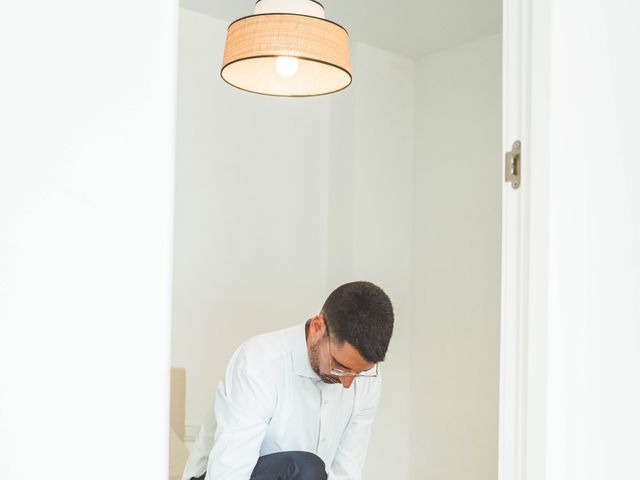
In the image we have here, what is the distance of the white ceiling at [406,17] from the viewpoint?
2871 mm

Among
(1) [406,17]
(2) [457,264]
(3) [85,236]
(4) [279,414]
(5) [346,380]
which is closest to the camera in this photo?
(3) [85,236]

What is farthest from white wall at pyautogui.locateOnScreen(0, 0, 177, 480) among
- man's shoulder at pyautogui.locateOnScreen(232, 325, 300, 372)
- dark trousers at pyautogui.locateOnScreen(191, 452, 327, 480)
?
dark trousers at pyautogui.locateOnScreen(191, 452, 327, 480)

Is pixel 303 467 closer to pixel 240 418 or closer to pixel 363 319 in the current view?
pixel 240 418

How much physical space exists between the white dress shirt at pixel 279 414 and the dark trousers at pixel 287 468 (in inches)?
1.8

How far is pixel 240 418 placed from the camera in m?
1.79

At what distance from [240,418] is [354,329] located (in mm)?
392

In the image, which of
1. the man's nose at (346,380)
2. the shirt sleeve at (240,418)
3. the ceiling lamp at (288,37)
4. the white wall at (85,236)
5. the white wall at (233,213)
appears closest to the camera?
the white wall at (85,236)

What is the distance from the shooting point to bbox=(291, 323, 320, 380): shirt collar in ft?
6.31

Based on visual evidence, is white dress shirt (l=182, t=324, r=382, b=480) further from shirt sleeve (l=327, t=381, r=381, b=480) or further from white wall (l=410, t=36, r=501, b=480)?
white wall (l=410, t=36, r=501, b=480)

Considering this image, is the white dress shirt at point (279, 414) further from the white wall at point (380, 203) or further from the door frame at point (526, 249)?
the white wall at point (380, 203)

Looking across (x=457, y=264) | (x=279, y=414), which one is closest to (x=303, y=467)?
(x=279, y=414)

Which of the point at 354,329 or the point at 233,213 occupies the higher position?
the point at 233,213

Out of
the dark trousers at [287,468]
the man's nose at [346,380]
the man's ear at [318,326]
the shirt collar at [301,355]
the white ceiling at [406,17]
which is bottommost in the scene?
the dark trousers at [287,468]

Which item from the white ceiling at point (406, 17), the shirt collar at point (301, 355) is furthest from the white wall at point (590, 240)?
the white ceiling at point (406, 17)
